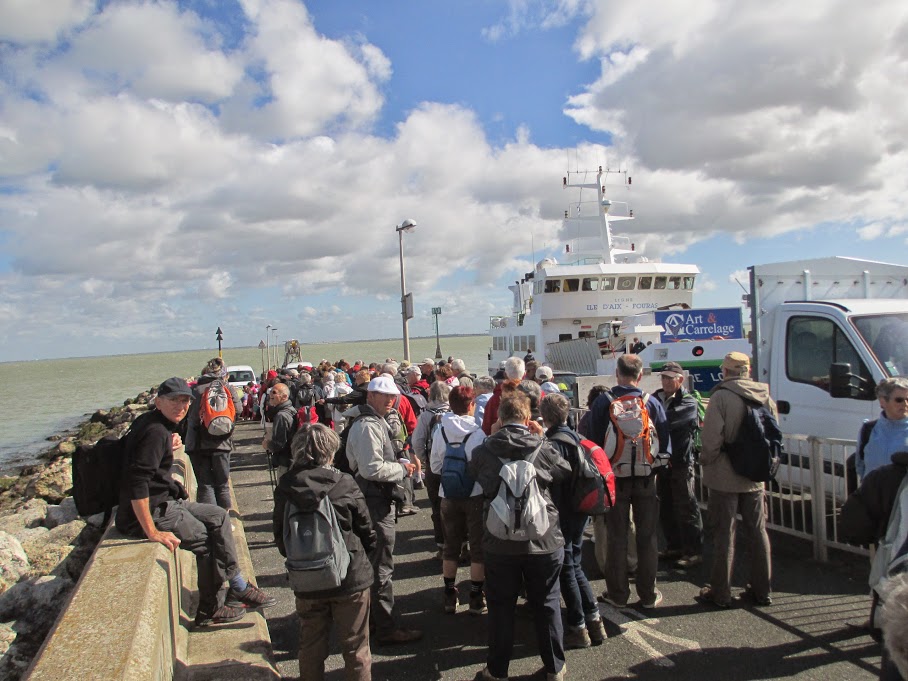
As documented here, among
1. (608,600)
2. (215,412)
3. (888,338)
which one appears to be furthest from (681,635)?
(215,412)

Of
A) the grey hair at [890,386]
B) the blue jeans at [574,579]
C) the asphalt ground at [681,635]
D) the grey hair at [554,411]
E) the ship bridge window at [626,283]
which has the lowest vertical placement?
the asphalt ground at [681,635]

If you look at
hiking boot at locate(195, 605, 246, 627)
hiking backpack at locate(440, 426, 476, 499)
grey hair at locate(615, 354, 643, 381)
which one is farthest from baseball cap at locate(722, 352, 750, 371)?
hiking boot at locate(195, 605, 246, 627)

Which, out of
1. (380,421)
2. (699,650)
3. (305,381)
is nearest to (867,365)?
(699,650)

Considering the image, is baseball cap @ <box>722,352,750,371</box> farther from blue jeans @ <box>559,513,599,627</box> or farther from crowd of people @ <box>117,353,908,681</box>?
blue jeans @ <box>559,513,599,627</box>

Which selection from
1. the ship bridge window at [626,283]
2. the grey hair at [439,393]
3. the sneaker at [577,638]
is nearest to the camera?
the sneaker at [577,638]

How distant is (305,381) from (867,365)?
7168 millimetres

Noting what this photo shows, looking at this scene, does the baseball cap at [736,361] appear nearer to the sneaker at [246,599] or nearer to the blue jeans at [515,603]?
the blue jeans at [515,603]

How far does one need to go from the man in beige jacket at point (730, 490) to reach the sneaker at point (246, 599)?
3.46 meters

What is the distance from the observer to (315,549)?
349 cm

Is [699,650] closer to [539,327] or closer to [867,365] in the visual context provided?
[867,365]

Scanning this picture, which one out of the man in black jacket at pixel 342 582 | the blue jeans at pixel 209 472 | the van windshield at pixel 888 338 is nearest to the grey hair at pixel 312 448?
the man in black jacket at pixel 342 582

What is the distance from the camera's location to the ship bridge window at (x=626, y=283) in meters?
20.7

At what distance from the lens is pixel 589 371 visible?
51.8 ft

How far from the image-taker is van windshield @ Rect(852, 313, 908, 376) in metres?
6.04
